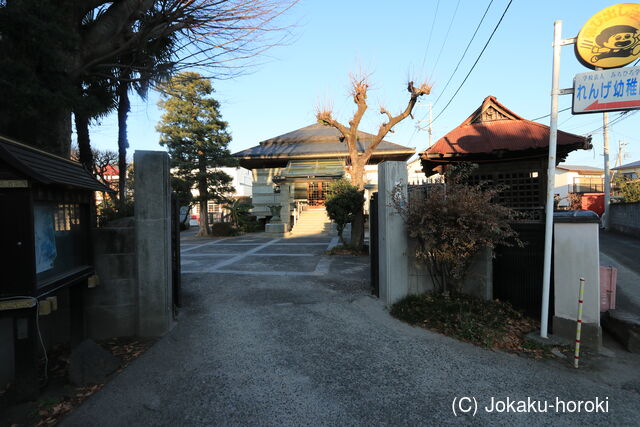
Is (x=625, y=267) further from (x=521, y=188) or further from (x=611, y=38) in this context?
(x=611, y=38)

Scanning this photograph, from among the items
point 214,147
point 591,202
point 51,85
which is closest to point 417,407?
point 51,85

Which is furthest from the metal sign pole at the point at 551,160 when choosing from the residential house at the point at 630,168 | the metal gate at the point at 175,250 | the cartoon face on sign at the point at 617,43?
the residential house at the point at 630,168

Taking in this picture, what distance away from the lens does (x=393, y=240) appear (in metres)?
5.11

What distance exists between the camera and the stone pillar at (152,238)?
4039mm

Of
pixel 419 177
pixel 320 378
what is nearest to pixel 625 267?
pixel 320 378

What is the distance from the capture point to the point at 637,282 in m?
6.32

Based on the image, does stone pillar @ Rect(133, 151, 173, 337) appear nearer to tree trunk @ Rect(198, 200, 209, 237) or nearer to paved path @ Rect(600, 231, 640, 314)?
paved path @ Rect(600, 231, 640, 314)

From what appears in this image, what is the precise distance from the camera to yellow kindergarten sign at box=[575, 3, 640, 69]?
3850mm

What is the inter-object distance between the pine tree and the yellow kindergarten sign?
56.6 ft

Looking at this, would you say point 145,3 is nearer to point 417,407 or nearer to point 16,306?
point 16,306

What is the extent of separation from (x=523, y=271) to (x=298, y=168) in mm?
18429

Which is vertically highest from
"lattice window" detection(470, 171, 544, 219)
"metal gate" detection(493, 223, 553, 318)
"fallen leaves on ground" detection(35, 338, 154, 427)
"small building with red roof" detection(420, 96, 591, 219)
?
"small building with red roof" detection(420, 96, 591, 219)

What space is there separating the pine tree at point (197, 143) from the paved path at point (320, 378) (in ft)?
46.7

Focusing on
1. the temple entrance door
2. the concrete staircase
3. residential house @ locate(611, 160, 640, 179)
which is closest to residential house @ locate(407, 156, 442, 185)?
the concrete staircase
